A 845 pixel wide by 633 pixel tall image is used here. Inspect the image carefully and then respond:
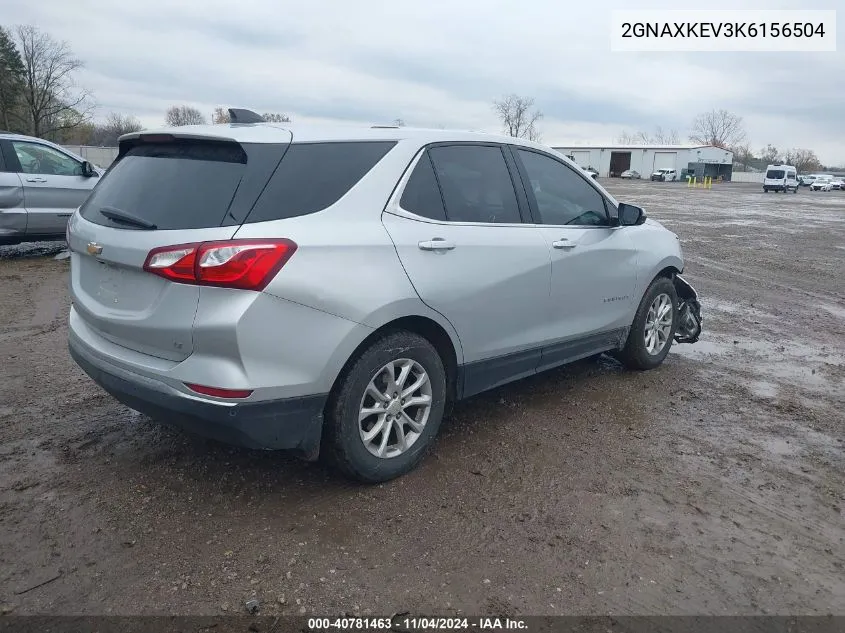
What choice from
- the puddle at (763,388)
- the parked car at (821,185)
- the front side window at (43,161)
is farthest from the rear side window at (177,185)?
the parked car at (821,185)

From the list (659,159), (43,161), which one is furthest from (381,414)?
(659,159)

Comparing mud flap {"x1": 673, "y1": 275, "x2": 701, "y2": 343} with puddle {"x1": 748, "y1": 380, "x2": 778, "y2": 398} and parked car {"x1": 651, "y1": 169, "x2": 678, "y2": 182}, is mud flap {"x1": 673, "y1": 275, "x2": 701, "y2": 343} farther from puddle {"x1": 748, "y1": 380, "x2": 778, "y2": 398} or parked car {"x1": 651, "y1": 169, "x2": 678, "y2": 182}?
parked car {"x1": 651, "y1": 169, "x2": 678, "y2": 182}

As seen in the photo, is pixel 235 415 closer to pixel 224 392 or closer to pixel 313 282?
pixel 224 392

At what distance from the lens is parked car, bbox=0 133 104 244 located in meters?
10.0

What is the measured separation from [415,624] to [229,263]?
1629mm

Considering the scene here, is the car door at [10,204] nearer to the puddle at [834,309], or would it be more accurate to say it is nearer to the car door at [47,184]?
the car door at [47,184]

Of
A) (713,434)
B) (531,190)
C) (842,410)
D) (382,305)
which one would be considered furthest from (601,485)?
(842,410)

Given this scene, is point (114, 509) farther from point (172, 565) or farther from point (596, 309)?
point (596, 309)

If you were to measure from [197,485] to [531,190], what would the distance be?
2689 millimetres

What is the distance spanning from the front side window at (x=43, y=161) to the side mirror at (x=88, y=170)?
10 cm

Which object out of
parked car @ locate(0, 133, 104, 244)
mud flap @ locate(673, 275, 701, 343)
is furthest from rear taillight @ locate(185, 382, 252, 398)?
parked car @ locate(0, 133, 104, 244)

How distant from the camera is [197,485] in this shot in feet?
11.7

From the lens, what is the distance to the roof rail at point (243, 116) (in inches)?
157

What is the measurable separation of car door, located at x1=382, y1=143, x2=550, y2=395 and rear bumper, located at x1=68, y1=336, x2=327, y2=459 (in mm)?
868
